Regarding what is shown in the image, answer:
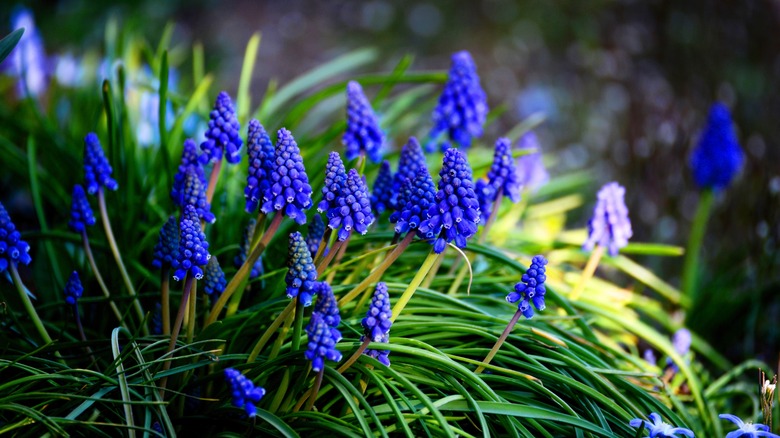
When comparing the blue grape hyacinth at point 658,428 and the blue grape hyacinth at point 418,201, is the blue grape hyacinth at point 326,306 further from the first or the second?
the blue grape hyacinth at point 658,428

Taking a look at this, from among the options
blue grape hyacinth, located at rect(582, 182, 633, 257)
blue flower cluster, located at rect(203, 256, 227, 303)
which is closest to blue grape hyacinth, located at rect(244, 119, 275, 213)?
blue flower cluster, located at rect(203, 256, 227, 303)

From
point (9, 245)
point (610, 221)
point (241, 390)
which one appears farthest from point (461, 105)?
point (9, 245)

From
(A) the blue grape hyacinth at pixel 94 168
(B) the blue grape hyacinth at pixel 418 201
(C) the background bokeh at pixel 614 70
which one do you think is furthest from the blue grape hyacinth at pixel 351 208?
(C) the background bokeh at pixel 614 70

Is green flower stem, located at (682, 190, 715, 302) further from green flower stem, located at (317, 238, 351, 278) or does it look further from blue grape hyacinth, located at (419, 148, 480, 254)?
green flower stem, located at (317, 238, 351, 278)

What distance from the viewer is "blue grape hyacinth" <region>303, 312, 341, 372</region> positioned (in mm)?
1933

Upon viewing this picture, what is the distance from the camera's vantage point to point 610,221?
2.86 meters

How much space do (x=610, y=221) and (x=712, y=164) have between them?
1.68m

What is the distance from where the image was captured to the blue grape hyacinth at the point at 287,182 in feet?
→ 6.89

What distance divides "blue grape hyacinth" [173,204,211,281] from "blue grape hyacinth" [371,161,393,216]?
81cm

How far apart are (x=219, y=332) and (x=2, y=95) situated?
3.77 m

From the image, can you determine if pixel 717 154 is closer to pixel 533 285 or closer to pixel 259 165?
pixel 533 285

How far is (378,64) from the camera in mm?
8508

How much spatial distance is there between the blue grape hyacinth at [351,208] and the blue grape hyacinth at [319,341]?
297mm

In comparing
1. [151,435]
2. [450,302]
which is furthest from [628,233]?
[151,435]
